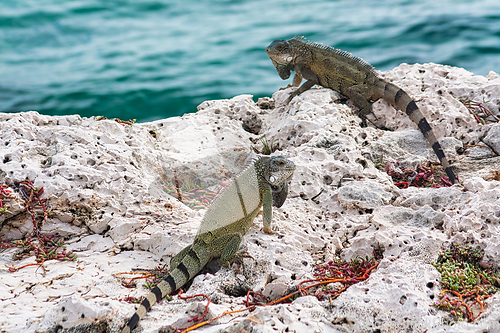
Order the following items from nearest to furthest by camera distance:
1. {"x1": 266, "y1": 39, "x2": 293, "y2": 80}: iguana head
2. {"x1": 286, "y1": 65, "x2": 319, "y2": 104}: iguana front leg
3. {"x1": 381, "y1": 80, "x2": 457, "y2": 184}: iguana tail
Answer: {"x1": 381, "y1": 80, "x2": 457, "y2": 184}: iguana tail, {"x1": 286, "y1": 65, "x2": 319, "y2": 104}: iguana front leg, {"x1": 266, "y1": 39, "x2": 293, "y2": 80}: iguana head

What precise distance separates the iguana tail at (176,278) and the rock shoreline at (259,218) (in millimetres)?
73

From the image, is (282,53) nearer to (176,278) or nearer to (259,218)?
(259,218)

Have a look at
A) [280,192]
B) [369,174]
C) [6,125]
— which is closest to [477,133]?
[369,174]

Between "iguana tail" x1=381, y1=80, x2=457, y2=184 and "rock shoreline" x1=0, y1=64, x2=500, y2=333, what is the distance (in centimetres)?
14

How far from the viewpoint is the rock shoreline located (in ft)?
7.75

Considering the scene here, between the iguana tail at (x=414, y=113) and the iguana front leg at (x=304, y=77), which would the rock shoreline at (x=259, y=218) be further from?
the iguana front leg at (x=304, y=77)

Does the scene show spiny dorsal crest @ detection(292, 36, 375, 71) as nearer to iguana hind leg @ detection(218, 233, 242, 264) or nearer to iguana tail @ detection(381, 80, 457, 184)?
iguana tail @ detection(381, 80, 457, 184)

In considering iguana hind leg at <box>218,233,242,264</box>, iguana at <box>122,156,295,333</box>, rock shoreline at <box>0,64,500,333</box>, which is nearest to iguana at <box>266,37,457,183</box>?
rock shoreline at <box>0,64,500,333</box>

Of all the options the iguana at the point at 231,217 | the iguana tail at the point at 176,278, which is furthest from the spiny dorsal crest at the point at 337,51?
the iguana tail at the point at 176,278

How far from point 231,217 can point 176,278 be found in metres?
0.68

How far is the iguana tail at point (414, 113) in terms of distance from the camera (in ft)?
14.1

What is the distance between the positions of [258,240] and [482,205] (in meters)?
1.86

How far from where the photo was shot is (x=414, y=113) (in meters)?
4.93

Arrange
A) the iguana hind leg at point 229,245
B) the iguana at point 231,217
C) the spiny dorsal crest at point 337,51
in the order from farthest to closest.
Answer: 1. the spiny dorsal crest at point 337,51
2. the iguana hind leg at point 229,245
3. the iguana at point 231,217
